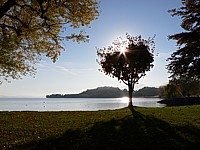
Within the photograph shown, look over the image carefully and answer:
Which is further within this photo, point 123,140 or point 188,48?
point 188,48

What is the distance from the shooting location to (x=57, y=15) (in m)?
18.4

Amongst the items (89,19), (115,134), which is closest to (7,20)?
(89,19)

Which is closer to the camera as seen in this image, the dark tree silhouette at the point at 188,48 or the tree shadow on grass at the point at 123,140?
the tree shadow on grass at the point at 123,140

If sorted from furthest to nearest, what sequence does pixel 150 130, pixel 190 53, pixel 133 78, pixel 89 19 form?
pixel 133 78 → pixel 190 53 → pixel 89 19 → pixel 150 130

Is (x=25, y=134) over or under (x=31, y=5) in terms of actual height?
under

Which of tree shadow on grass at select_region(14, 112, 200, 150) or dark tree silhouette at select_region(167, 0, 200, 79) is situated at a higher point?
dark tree silhouette at select_region(167, 0, 200, 79)

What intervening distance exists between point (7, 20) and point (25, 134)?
1136 centimetres

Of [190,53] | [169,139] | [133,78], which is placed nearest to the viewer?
[169,139]

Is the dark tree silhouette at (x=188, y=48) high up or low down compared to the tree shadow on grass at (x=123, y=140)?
up

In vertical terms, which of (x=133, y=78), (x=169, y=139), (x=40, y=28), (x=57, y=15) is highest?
(x=57, y=15)

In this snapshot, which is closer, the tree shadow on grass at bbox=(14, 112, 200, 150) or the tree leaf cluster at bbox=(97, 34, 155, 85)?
the tree shadow on grass at bbox=(14, 112, 200, 150)

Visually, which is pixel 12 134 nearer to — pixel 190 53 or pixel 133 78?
pixel 190 53

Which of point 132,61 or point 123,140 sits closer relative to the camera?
point 123,140

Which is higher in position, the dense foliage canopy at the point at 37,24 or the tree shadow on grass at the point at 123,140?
the dense foliage canopy at the point at 37,24
